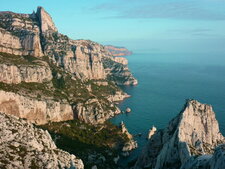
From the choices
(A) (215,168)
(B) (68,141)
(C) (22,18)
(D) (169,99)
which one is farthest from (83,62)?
(A) (215,168)

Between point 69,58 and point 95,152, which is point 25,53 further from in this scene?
point 95,152

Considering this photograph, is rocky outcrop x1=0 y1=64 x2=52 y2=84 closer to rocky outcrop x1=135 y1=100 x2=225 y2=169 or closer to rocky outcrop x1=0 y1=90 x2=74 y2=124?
rocky outcrop x1=0 y1=90 x2=74 y2=124

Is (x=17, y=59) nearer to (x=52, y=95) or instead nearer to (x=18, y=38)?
(x=18, y=38)

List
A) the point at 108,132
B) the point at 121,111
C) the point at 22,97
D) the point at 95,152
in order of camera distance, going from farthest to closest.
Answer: the point at 121,111
the point at 108,132
the point at 22,97
the point at 95,152

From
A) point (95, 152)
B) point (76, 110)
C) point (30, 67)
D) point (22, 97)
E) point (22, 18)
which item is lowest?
point (95, 152)

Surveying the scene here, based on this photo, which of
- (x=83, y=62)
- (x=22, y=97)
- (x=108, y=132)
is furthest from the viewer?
(x=83, y=62)

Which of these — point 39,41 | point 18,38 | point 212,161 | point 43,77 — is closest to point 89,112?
point 43,77

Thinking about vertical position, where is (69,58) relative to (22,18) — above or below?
below
